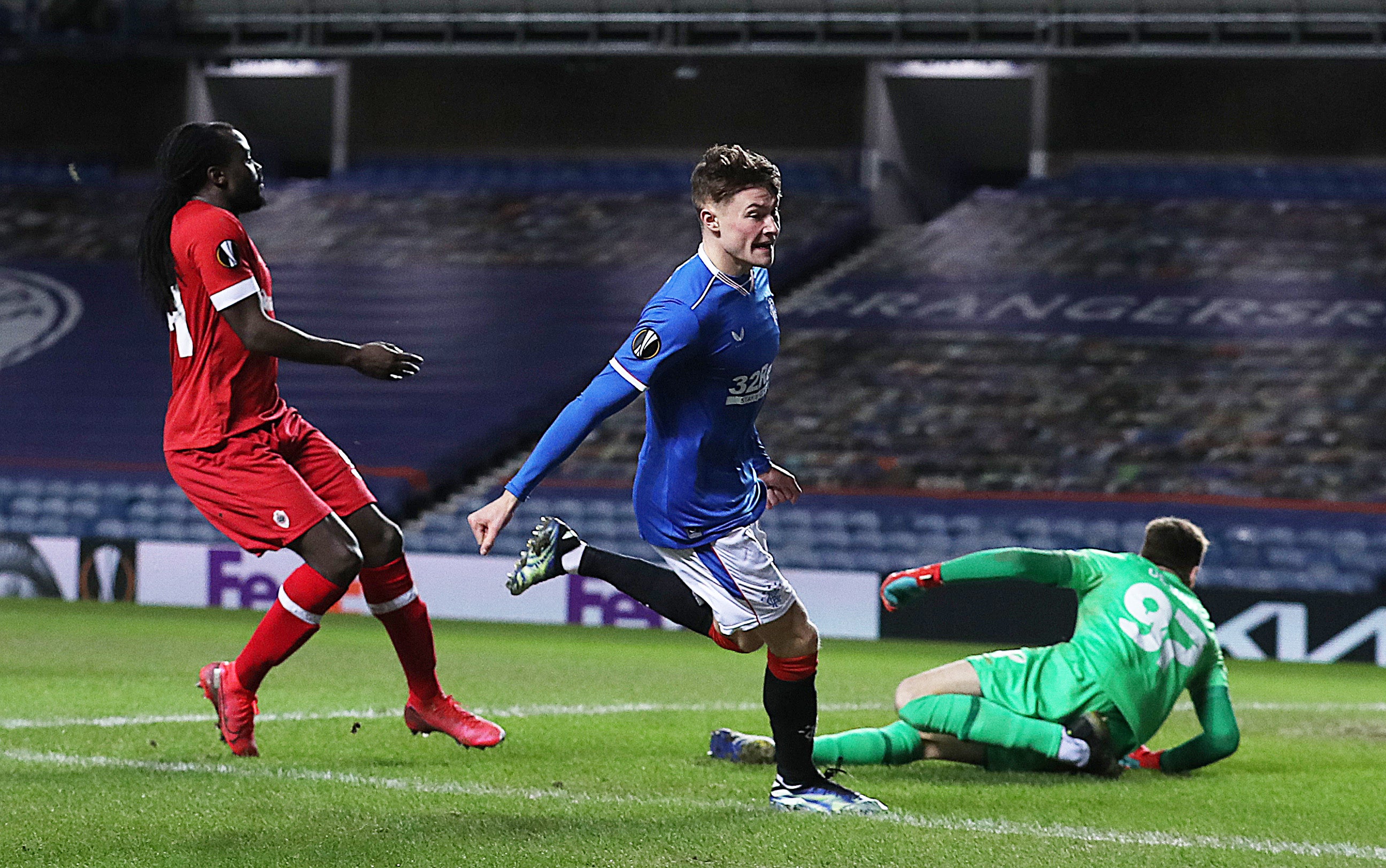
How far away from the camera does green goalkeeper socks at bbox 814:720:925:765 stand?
5512 mm

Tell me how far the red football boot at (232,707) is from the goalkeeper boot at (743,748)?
145cm

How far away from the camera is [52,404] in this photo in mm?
19188

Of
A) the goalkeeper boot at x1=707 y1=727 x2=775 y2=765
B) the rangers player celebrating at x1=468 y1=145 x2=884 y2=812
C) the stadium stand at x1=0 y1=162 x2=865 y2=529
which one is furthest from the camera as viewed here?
the stadium stand at x1=0 y1=162 x2=865 y2=529

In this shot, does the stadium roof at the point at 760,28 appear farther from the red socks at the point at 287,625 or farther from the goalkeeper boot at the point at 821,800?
the goalkeeper boot at the point at 821,800

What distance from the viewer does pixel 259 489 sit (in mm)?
5230

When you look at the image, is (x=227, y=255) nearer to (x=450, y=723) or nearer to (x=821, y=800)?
(x=450, y=723)

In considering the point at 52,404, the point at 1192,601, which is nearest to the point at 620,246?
the point at 52,404

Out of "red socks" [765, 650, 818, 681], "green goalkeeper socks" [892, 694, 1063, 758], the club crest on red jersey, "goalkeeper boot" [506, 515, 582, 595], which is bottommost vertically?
"green goalkeeper socks" [892, 694, 1063, 758]

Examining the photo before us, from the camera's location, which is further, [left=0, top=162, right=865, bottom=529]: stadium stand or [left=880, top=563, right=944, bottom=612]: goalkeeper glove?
[left=0, top=162, right=865, bottom=529]: stadium stand

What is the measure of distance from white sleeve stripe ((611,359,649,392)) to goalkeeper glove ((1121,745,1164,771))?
7.79 feet

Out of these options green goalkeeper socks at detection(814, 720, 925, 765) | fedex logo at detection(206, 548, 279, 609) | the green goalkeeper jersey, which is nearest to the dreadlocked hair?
green goalkeeper socks at detection(814, 720, 925, 765)

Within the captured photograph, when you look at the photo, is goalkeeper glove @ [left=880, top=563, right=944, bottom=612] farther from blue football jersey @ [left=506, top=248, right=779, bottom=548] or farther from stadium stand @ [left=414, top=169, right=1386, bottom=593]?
stadium stand @ [left=414, top=169, right=1386, bottom=593]

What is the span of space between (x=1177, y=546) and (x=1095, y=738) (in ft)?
2.31

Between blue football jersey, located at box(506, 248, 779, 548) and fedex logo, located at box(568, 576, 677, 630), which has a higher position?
blue football jersey, located at box(506, 248, 779, 548)
